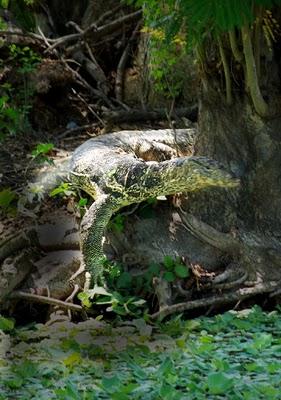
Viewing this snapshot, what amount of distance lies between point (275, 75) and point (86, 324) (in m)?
1.93

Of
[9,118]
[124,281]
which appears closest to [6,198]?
[124,281]

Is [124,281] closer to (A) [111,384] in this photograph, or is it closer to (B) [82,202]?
(B) [82,202]

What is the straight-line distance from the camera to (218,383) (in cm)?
332

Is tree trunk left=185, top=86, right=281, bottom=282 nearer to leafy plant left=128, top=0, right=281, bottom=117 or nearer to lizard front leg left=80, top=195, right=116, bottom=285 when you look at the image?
leafy plant left=128, top=0, right=281, bottom=117

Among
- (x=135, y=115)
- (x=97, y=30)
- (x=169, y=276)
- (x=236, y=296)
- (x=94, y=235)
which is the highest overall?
(x=97, y=30)

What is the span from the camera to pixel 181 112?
22.1 ft

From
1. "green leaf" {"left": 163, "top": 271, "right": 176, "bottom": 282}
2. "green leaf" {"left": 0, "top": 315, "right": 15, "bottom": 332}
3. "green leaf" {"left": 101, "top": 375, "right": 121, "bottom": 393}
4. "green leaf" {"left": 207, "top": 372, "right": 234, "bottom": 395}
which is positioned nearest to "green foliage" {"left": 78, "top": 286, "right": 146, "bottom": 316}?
"green leaf" {"left": 163, "top": 271, "right": 176, "bottom": 282}

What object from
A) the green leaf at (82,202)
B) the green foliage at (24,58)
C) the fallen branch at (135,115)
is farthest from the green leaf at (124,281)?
the green foliage at (24,58)

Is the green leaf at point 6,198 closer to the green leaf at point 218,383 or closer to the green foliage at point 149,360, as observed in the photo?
the green foliage at point 149,360

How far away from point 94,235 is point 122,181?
386mm

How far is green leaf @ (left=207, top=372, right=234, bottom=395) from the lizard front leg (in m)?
1.56

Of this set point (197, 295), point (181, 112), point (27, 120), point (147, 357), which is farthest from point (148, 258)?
point (27, 120)

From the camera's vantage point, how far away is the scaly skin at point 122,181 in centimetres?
471

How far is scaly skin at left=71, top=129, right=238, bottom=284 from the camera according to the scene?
15.5ft
